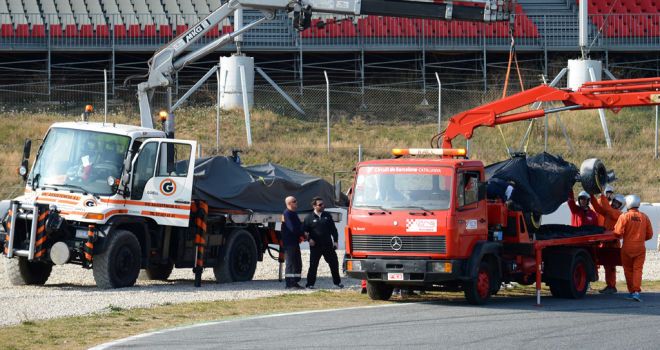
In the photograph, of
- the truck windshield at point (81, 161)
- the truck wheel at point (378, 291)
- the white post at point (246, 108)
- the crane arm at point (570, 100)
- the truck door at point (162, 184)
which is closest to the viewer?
the truck wheel at point (378, 291)

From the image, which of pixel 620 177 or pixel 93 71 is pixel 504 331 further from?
pixel 93 71

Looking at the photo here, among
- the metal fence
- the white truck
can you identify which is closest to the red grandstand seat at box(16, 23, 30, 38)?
the metal fence

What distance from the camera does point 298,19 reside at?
25.5 metres

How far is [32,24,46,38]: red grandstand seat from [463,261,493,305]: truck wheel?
26.4 m

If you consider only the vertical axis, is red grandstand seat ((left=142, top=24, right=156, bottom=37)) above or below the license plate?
above

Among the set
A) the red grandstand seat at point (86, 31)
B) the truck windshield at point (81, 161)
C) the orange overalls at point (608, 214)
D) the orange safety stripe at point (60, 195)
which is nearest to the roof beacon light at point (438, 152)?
the orange overalls at point (608, 214)

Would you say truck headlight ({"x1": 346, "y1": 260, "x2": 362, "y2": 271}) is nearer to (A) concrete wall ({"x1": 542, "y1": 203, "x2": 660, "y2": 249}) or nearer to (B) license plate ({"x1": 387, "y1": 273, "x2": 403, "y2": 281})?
(B) license plate ({"x1": 387, "y1": 273, "x2": 403, "y2": 281})

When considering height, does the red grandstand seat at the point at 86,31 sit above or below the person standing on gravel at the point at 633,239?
above

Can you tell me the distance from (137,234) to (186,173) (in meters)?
1.26

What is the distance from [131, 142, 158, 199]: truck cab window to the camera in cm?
2002

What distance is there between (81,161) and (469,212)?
633 cm

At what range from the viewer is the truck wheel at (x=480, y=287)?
17.4 meters

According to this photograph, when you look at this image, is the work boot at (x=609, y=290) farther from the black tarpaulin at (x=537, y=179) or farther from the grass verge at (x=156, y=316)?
the black tarpaulin at (x=537, y=179)

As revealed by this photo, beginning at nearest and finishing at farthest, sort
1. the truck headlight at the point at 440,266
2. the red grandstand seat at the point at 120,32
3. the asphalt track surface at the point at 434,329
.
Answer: the asphalt track surface at the point at 434,329, the truck headlight at the point at 440,266, the red grandstand seat at the point at 120,32
